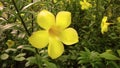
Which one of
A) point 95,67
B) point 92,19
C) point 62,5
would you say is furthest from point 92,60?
point 62,5

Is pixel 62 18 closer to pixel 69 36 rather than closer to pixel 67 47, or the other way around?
pixel 69 36

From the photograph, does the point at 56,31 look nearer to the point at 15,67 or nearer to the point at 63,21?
the point at 63,21

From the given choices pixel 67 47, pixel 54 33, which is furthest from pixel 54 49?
pixel 67 47

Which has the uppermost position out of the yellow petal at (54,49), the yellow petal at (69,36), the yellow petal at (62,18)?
Answer: the yellow petal at (62,18)

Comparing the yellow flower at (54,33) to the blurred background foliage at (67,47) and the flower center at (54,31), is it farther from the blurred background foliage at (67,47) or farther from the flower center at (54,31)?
the blurred background foliage at (67,47)

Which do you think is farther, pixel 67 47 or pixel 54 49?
pixel 67 47

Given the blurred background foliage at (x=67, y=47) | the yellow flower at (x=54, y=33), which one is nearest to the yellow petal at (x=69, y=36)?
the yellow flower at (x=54, y=33)
